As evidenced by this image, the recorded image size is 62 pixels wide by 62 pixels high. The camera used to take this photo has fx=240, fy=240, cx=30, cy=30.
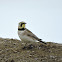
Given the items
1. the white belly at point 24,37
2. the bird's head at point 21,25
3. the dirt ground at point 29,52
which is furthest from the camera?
the bird's head at point 21,25

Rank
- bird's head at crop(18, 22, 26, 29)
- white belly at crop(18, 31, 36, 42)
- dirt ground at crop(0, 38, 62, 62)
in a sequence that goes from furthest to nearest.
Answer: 1. bird's head at crop(18, 22, 26, 29)
2. white belly at crop(18, 31, 36, 42)
3. dirt ground at crop(0, 38, 62, 62)

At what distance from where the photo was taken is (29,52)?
37.7 ft

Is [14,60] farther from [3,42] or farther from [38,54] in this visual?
[3,42]

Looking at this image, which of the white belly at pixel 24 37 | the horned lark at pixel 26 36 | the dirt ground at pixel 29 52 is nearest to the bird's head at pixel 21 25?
the horned lark at pixel 26 36

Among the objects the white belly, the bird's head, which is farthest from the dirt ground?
the bird's head

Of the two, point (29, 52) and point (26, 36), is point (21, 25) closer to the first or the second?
point (26, 36)

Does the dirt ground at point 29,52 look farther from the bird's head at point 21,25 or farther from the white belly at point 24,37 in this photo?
the bird's head at point 21,25

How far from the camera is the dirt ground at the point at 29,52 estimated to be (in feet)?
34.7

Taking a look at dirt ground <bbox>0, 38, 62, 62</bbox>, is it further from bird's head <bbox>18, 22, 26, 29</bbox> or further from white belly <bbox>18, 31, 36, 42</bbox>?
bird's head <bbox>18, 22, 26, 29</bbox>

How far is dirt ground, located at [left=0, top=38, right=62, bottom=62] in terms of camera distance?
1058 cm

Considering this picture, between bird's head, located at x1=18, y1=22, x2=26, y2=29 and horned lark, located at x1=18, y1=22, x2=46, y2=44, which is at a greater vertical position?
bird's head, located at x1=18, y1=22, x2=26, y2=29

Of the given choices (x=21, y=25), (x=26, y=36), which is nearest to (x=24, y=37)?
(x=26, y=36)

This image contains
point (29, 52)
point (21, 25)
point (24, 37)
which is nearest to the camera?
point (29, 52)

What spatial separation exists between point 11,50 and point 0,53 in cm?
64
